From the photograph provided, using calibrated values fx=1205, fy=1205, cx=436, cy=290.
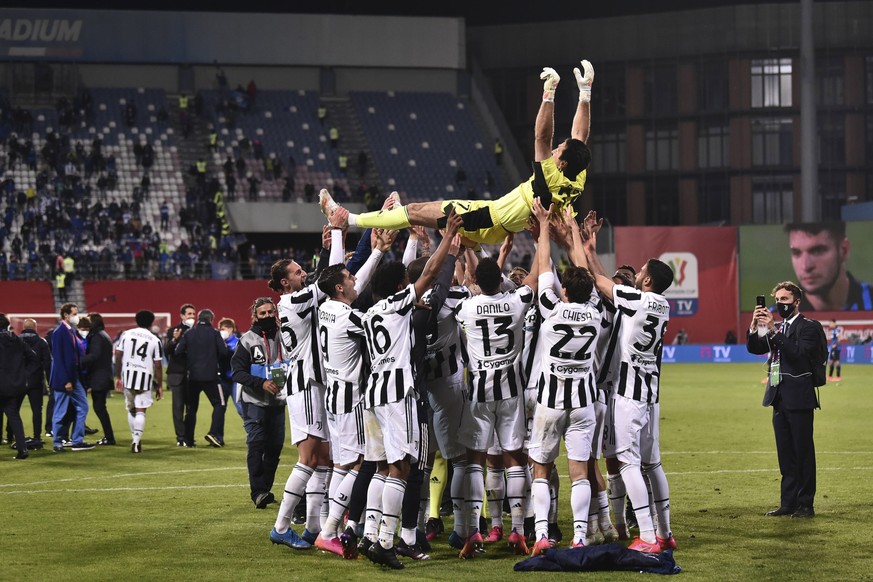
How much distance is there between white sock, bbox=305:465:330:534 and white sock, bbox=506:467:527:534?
1676 mm

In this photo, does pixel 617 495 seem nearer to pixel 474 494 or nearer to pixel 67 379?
pixel 474 494

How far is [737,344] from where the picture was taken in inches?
1892

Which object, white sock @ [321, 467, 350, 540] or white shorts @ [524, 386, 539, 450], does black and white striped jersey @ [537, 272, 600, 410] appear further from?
white sock @ [321, 467, 350, 540]

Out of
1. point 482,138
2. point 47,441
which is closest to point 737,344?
point 482,138

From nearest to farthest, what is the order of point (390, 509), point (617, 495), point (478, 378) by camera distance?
point (390, 509) → point (478, 378) → point (617, 495)

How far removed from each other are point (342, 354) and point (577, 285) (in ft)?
6.79

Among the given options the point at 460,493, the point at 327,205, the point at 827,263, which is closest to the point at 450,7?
the point at 827,263

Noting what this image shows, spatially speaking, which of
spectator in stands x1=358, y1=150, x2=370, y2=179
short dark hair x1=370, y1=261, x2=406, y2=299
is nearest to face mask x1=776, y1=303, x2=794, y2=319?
short dark hair x1=370, y1=261, x2=406, y2=299

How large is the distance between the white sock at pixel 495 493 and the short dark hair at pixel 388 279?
2.03 meters

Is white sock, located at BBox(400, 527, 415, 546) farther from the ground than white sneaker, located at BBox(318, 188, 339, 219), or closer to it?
closer to it

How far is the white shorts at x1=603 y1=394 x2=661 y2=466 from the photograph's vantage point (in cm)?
1017

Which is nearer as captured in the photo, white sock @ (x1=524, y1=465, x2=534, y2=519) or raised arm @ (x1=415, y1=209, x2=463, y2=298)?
raised arm @ (x1=415, y1=209, x2=463, y2=298)

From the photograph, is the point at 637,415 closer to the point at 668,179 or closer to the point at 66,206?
the point at 66,206

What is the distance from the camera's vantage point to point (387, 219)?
11023 mm
